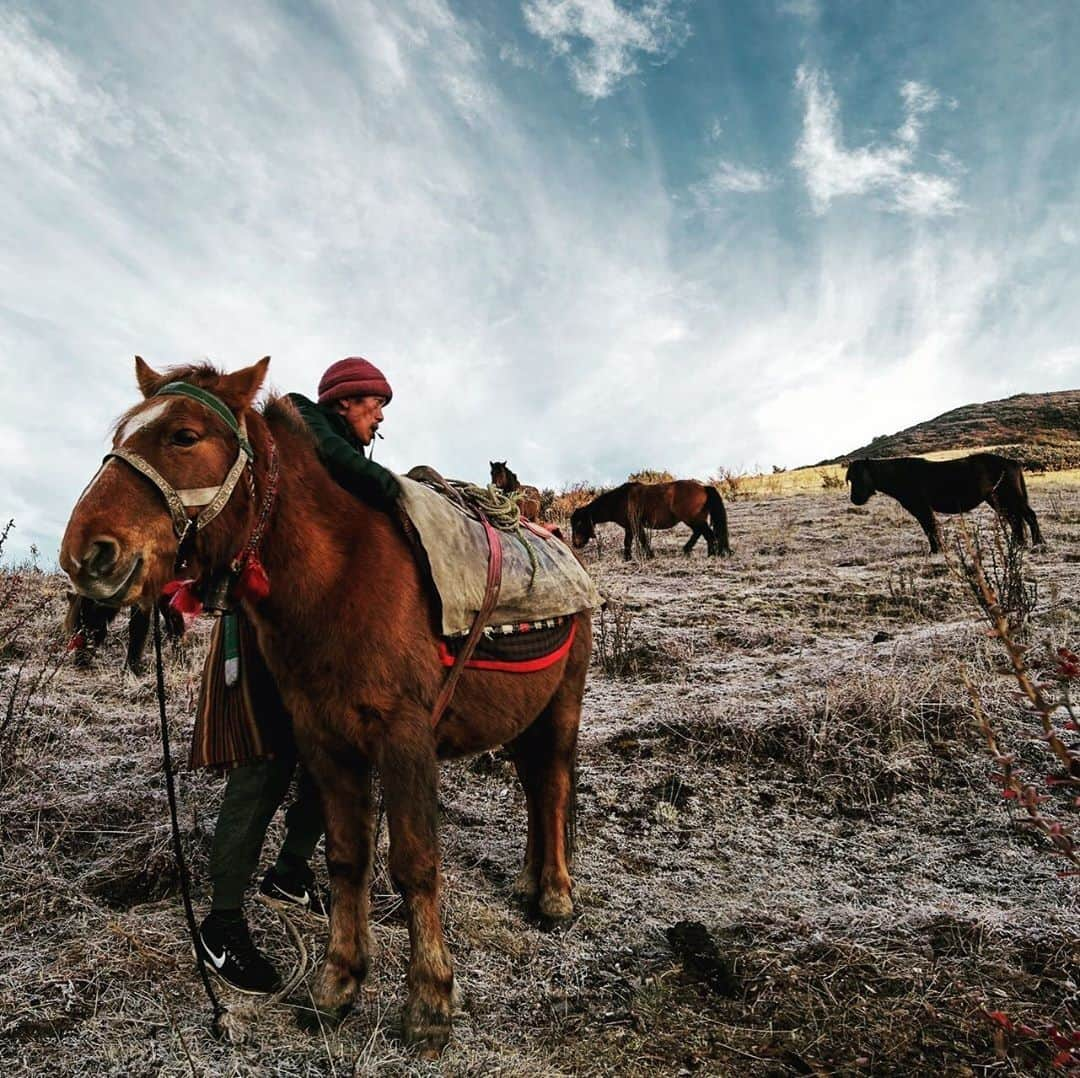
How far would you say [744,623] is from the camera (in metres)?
7.44

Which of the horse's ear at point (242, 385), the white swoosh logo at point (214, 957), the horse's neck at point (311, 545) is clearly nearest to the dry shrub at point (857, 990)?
the white swoosh logo at point (214, 957)

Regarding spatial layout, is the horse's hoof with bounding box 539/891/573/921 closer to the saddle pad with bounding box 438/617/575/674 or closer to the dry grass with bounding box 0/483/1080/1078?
the dry grass with bounding box 0/483/1080/1078

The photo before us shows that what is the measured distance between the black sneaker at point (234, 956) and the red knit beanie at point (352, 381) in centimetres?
207

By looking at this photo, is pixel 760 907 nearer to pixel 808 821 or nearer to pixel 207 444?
pixel 808 821

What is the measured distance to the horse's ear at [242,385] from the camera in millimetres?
2162

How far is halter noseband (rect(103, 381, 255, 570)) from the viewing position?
6.27 feet

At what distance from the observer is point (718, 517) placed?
12.9 m

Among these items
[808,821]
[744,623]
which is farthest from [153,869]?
[744,623]

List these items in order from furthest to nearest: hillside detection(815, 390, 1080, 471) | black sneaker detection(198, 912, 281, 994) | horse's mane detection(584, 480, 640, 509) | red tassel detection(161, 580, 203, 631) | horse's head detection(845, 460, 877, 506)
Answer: hillside detection(815, 390, 1080, 471), horse's mane detection(584, 480, 640, 509), horse's head detection(845, 460, 877, 506), black sneaker detection(198, 912, 281, 994), red tassel detection(161, 580, 203, 631)

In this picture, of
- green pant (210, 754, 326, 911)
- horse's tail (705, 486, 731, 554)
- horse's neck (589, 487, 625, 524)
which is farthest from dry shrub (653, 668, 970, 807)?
horse's neck (589, 487, 625, 524)

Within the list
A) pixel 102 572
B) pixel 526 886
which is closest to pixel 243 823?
pixel 102 572

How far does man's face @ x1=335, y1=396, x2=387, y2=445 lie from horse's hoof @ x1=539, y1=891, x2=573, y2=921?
2238mm

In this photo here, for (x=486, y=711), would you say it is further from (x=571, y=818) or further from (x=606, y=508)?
(x=606, y=508)

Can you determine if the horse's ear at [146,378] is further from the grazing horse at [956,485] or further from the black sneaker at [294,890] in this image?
the grazing horse at [956,485]
